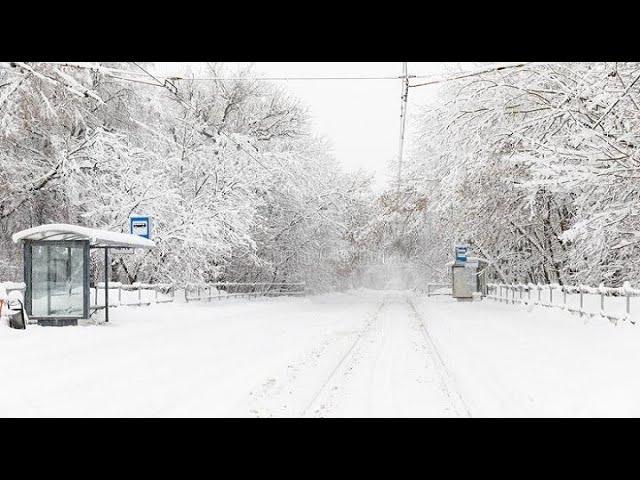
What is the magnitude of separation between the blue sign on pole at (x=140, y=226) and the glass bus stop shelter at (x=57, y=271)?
481 cm

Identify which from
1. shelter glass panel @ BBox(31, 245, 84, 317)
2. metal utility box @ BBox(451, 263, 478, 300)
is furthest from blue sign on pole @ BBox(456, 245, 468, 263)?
shelter glass panel @ BBox(31, 245, 84, 317)

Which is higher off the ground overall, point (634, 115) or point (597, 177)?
point (634, 115)

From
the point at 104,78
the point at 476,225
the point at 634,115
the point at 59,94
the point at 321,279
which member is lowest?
the point at 321,279

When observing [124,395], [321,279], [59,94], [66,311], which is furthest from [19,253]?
A: [321,279]

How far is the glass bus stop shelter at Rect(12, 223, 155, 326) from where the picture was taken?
1658 centimetres

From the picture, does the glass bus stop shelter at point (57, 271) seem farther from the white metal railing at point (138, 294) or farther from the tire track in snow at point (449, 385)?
the tire track in snow at point (449, 385)

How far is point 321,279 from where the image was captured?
2267 inches

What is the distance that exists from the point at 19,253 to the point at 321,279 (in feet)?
104

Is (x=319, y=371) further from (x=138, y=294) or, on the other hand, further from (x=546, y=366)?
(x=138, y=294)

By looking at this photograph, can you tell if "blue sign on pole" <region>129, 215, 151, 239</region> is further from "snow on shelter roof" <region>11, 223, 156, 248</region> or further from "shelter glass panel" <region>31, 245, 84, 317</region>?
"shelter glass panel" <region>31, 245, 84, 317</region>

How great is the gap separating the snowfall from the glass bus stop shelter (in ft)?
2.62

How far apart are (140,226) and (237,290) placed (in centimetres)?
2128

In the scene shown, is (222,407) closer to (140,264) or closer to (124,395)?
(124,395)

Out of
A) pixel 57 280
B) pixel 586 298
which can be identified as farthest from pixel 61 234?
pixel 586 298
